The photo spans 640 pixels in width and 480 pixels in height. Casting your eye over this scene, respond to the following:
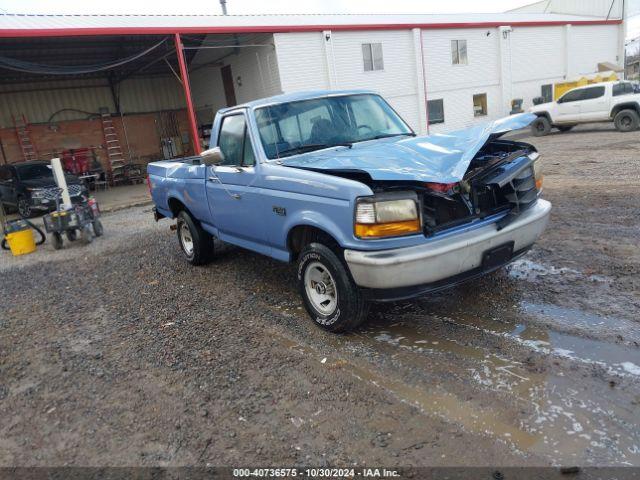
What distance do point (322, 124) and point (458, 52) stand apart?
2215 centimetres

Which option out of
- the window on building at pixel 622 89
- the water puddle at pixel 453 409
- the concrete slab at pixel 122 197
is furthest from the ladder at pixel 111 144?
the water puddle at pixel 453 409

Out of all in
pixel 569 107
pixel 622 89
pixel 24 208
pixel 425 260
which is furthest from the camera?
pixel 569 107

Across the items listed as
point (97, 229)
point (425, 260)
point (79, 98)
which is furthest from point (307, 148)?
point (79, 98)

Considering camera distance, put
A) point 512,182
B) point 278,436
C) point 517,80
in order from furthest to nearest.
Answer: point 517,80 < point 512,182 < point 278,436

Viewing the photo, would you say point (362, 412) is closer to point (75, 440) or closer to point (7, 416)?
point (75, 440)

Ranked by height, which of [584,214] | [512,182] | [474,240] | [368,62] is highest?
[368,62]

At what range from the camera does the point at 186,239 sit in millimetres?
6777

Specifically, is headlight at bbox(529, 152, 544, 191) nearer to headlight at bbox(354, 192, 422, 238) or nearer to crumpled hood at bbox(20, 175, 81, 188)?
headlight at bbox(354, 192, 422, 238)

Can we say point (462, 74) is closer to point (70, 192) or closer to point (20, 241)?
point (70, 192)

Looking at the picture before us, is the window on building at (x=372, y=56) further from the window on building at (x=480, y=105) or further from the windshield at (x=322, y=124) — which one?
the windshield at (x=322, y=124)

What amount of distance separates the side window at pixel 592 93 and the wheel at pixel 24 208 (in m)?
18.7

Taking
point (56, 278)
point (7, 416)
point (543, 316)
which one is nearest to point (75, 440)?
point (7, 416)

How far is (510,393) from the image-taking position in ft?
9.95

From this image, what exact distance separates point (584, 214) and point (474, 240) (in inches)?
166
